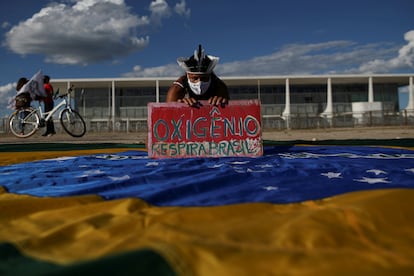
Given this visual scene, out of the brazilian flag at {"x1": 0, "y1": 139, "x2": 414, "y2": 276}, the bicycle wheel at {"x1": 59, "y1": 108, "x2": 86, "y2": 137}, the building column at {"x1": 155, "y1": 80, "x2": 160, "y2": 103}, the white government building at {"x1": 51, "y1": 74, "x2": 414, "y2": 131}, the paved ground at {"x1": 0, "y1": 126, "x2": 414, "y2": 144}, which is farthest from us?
the white government building at {"x1": 51, "y1": 74, "x2": 414, "y2": 131}

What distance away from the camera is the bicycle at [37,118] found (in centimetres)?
793

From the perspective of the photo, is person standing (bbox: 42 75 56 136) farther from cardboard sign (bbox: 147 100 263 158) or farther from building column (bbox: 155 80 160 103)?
building column (bbox: 155 80 160 103)

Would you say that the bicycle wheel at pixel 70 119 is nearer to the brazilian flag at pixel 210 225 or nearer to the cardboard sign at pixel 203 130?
the cardboard sign at pixel 203 130

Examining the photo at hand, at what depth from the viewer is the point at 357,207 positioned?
1.29m

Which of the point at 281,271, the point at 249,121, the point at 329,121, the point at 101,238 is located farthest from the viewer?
the point at 329,121

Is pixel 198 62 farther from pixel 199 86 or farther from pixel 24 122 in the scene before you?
pixel 24 122

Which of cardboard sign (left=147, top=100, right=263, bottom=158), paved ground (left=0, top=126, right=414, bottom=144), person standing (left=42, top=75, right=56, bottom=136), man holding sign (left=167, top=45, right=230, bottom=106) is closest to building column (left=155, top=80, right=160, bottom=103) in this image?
paved ground (left=0, top=126, right=414, bottom=144)

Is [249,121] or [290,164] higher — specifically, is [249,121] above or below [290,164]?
above

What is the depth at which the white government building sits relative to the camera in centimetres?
3006

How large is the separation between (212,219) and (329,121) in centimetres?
2465

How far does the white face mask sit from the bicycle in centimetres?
474

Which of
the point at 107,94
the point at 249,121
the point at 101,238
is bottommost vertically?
the point at 101,238

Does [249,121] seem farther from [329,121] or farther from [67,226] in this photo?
[329,121]

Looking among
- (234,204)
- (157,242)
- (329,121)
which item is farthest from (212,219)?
(329,121)
